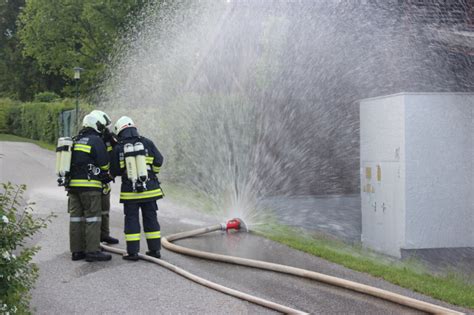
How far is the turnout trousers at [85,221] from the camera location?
700 cm

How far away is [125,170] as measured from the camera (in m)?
7.07

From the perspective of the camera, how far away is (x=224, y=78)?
14742 millimetres

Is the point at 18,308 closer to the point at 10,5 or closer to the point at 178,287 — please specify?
the point at 178,287

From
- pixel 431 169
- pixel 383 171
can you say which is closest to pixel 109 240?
pixel 383 171

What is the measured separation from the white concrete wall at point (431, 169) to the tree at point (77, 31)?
20.3 m

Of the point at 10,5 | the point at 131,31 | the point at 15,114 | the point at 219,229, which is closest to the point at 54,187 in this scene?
the point at 219,229

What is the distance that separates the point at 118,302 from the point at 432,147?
658 centimetres

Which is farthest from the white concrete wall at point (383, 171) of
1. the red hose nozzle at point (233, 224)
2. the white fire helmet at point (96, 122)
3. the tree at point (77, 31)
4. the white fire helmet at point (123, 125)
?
the tree at point (77, 31)

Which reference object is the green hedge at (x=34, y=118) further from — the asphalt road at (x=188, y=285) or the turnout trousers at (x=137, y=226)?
the turnout trousers at (x=137, y=226)

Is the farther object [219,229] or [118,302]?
[219,229]

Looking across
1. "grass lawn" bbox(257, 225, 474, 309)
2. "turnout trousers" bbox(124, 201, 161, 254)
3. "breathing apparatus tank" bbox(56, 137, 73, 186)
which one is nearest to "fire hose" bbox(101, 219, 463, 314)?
"turnout trousers" bbox(124, 201, 161, 254)

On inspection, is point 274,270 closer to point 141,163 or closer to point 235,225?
point 141,163

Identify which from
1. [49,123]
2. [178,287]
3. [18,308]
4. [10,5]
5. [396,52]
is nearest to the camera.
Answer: [18,308]

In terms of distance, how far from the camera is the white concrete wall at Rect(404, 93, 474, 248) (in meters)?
9.77
